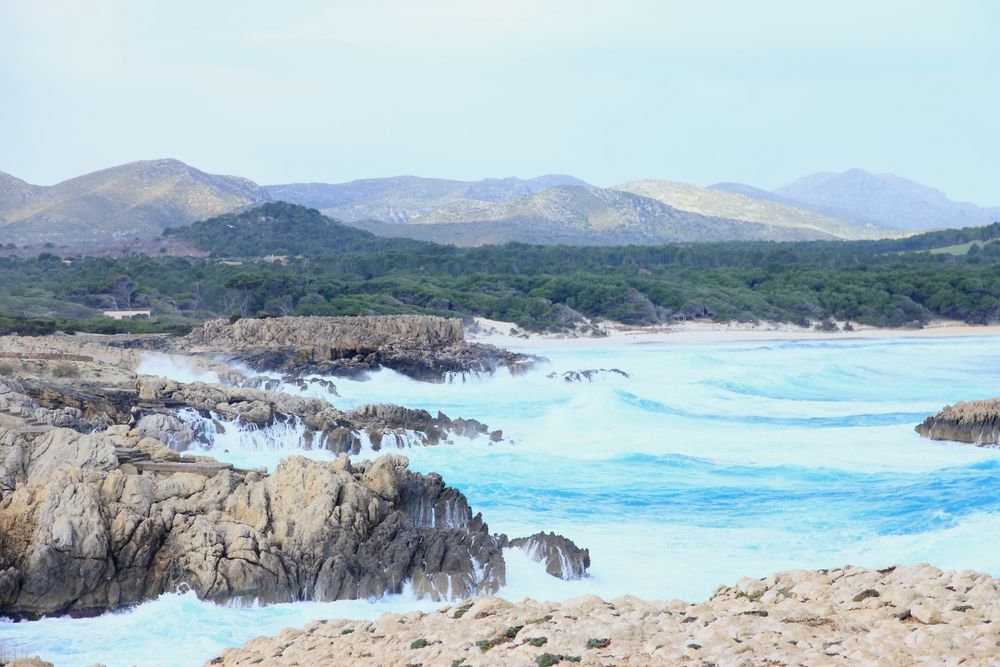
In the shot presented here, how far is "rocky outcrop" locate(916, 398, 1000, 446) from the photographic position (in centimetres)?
2270

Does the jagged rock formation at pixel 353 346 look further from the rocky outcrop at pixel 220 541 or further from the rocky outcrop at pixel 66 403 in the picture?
the rocky outcrop at pixel 220 541

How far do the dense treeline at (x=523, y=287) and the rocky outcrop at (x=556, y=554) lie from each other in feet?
89.5

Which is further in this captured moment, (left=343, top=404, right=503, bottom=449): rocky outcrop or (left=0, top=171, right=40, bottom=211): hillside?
(left=0, top=171, right=40, bottom=211): hillside

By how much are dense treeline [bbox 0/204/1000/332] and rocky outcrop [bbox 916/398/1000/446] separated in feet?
86.3

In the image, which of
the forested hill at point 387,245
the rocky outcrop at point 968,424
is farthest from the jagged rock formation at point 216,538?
the forested hill at point 387,245

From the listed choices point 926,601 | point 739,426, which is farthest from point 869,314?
point 926,601

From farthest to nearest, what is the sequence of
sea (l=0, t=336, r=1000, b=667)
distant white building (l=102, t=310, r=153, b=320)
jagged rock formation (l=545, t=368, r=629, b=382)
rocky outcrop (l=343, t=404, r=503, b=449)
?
1. distant white building (l=102, t=310, r=153, b=320)
2. jagged rock formation (l=545, t=368, r=629, b=382)
3. rocky outcrop (l=343, t=404, r=503, b=449)
4. sea (l=0, t=336, r=1000, b=667)

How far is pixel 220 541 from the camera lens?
12461 mm

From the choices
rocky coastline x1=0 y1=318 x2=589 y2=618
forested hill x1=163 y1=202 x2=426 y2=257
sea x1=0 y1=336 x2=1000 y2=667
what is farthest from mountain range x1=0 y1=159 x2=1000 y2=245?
rocky coastline x1=0 y1=318 x2=589 y2=618

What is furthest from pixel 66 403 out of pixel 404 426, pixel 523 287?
pixel 523 287

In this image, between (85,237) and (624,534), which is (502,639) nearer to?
(624,534)

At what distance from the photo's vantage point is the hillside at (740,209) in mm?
158875

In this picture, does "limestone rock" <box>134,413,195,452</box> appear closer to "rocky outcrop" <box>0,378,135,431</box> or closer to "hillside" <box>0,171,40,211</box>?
"rocky outcrop" <box>0,378,135,431</box>

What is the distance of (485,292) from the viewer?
61.7 m
